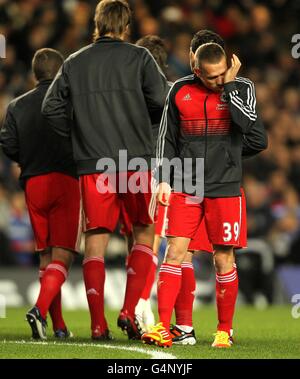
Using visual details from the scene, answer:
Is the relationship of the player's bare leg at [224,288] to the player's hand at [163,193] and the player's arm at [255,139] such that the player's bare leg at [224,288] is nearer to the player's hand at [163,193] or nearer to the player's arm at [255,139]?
the player's hand at [163,193]

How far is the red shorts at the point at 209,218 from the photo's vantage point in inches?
291

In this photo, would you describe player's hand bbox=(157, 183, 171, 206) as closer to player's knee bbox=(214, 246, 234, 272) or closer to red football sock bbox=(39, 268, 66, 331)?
player's knee bbox=(214, 246, 234, 272)

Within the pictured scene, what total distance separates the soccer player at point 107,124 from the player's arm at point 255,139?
0.70m

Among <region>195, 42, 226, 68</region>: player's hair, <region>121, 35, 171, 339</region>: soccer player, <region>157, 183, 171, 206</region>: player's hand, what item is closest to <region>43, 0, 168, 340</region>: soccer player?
<region>121, 35, 171, 339</region>: soccer player

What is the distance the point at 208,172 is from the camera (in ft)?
24.4

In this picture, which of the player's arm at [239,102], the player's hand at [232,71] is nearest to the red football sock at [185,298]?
the player's arm at [239,102]

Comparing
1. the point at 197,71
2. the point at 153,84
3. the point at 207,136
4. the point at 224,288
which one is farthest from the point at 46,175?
the point at 224,288

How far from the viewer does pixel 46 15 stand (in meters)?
16.9

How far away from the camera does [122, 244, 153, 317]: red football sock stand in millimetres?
8055

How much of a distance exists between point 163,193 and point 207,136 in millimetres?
508

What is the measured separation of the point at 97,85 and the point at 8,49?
28.1 ft

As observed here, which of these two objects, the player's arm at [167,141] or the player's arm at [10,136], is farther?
the player's arm at [10,136]

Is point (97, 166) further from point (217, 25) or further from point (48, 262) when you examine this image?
point (217, 25)
